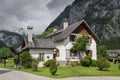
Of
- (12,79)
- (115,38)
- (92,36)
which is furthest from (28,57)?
(115,38)

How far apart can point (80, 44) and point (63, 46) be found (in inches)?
132

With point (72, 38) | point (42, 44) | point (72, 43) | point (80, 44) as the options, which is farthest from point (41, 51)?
point (80, 44)

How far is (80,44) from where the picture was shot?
47469mm

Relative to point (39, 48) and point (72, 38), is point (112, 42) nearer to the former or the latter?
point (72, 38)

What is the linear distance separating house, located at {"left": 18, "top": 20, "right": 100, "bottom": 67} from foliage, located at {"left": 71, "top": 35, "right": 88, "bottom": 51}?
0.90m

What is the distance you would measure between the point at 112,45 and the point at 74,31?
420 ft

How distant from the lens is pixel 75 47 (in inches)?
1897

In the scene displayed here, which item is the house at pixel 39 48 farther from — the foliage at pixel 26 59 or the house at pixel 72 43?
the foliage at pixel 26 59

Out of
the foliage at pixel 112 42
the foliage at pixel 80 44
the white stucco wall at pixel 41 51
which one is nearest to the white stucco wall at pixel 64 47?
the foliage at pixel 80 44

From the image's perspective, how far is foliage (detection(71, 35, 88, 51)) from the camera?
4759cm

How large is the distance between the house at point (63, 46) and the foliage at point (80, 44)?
2.96ft

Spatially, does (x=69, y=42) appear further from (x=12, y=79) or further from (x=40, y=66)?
(x=12, y=79)

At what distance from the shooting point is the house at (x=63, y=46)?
4659 cm

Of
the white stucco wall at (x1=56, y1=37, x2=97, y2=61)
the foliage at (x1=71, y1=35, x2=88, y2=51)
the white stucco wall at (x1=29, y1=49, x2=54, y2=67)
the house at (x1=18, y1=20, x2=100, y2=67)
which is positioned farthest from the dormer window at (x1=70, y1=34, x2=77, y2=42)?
the white stucco wall at (x1=29, y1=49, x2=54, y2=67)
